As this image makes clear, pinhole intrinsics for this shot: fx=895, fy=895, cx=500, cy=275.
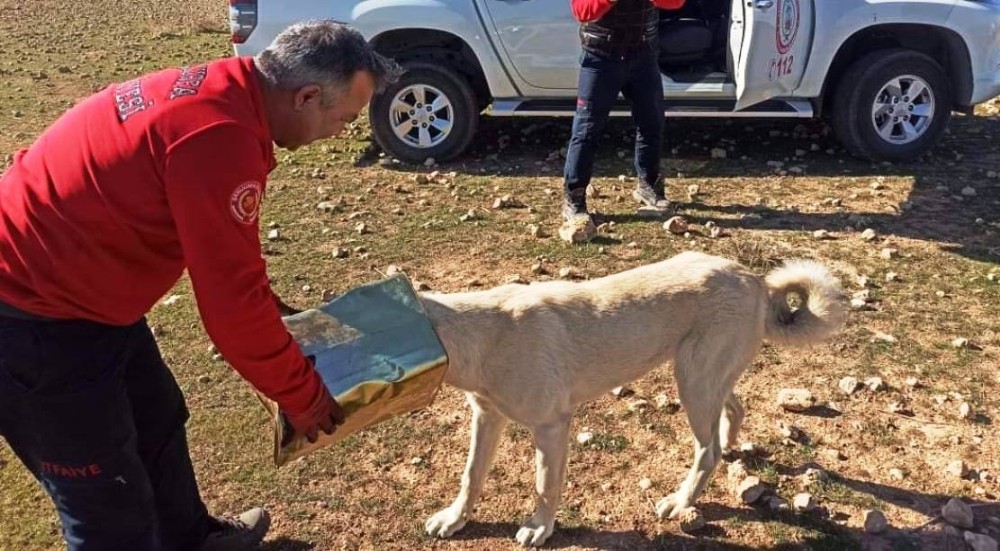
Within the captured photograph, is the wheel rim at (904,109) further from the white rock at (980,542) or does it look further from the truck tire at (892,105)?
the white rock at (980,542)

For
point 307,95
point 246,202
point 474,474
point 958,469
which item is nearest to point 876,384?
point 958,469

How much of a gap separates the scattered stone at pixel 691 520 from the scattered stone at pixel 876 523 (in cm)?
64

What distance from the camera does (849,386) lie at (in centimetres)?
448

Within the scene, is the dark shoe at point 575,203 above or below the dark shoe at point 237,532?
above

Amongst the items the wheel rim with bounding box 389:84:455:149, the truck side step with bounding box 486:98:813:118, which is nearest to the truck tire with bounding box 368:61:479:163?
the wheel rim with bounding box 389:84:455:149

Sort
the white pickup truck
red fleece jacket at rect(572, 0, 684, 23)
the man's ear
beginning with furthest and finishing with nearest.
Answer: the white pickup truck
red fleece jacket at rect(572, 0, 684, 23)
the man's ear

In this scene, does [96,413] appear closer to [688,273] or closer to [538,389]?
[538,389]

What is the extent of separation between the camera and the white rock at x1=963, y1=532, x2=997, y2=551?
11.2 ft

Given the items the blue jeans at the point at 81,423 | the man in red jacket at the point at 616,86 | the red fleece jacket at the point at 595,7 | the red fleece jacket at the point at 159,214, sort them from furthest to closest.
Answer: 1. the man in red jacket at the point at 616,86
2. the red fleece jacket at the point at 595,7
3. the blue jeans at the point at 81,423
4. the red fleece jacket at the point at 159,214

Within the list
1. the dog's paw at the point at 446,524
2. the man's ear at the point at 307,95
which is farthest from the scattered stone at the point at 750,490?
the man's ear at the point at 307,95

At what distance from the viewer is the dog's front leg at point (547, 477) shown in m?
3.49

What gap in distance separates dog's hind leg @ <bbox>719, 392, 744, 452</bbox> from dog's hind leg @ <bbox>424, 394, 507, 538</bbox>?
1.03 m

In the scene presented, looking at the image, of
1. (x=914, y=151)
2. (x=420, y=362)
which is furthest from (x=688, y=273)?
(x=914, y=151)

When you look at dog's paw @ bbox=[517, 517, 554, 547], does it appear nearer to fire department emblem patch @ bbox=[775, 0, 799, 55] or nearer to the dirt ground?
the dirt ground
